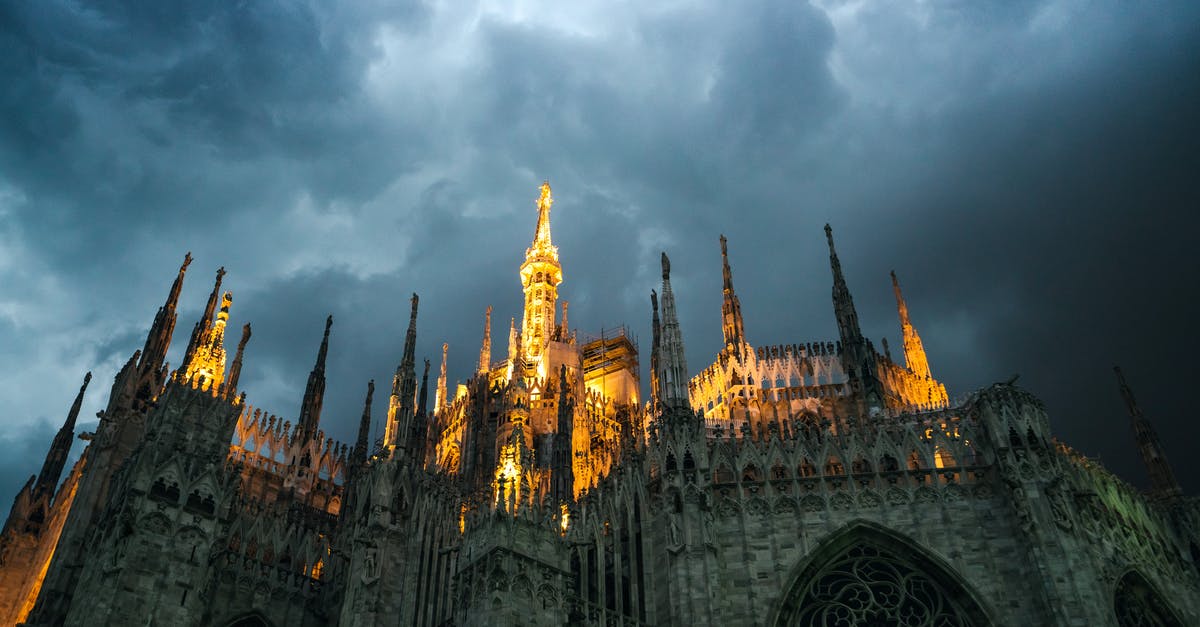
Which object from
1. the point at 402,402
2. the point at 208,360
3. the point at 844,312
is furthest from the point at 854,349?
the point at 208,360

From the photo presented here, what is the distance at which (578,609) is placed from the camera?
76.5 feet

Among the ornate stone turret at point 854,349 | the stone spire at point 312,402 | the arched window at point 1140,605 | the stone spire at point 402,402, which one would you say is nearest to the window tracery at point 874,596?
the arched window at point 1140,605

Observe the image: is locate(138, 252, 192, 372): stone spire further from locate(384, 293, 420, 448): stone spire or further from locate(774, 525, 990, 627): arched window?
locate(774, 525, 990, 627): arched window

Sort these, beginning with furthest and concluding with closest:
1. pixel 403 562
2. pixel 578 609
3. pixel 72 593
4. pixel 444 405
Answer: pixel 444 405 → pixel 403 562 → pixel 72 593 → pixel 578 609

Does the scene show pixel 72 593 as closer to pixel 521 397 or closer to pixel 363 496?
pixel 363 496

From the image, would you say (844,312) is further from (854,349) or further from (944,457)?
(944,457)

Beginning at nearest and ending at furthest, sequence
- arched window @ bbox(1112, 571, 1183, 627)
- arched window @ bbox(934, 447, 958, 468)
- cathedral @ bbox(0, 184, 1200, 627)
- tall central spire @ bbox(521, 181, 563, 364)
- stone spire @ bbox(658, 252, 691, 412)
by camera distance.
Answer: cathedral @ bbox(0, 184, 1200, 627)
arched window @ bbox(1112, 571, 1183, 627)
arched window @ bbox(934, 447, 958, 468)
stone spire @ bbox(658, 252, 691, 412)
tall central spire @ bbox(521, 181, 563, 364)

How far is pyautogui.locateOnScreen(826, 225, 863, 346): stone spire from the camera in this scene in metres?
40.9

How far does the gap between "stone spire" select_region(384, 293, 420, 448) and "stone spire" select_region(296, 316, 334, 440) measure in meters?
11.8

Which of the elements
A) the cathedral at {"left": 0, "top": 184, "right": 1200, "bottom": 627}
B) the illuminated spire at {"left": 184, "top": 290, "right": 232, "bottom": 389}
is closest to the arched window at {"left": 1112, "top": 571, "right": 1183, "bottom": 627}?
the cathedral at {"left": 0, "top": 184, "right": 1200, "bottom": 627}

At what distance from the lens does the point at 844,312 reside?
42.3 meters

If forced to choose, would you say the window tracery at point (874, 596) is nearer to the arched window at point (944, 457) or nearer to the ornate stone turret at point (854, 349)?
the arched window at point (944, 457)

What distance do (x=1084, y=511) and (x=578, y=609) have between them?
55.8 ft

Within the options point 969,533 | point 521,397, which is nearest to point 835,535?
point 969,533
